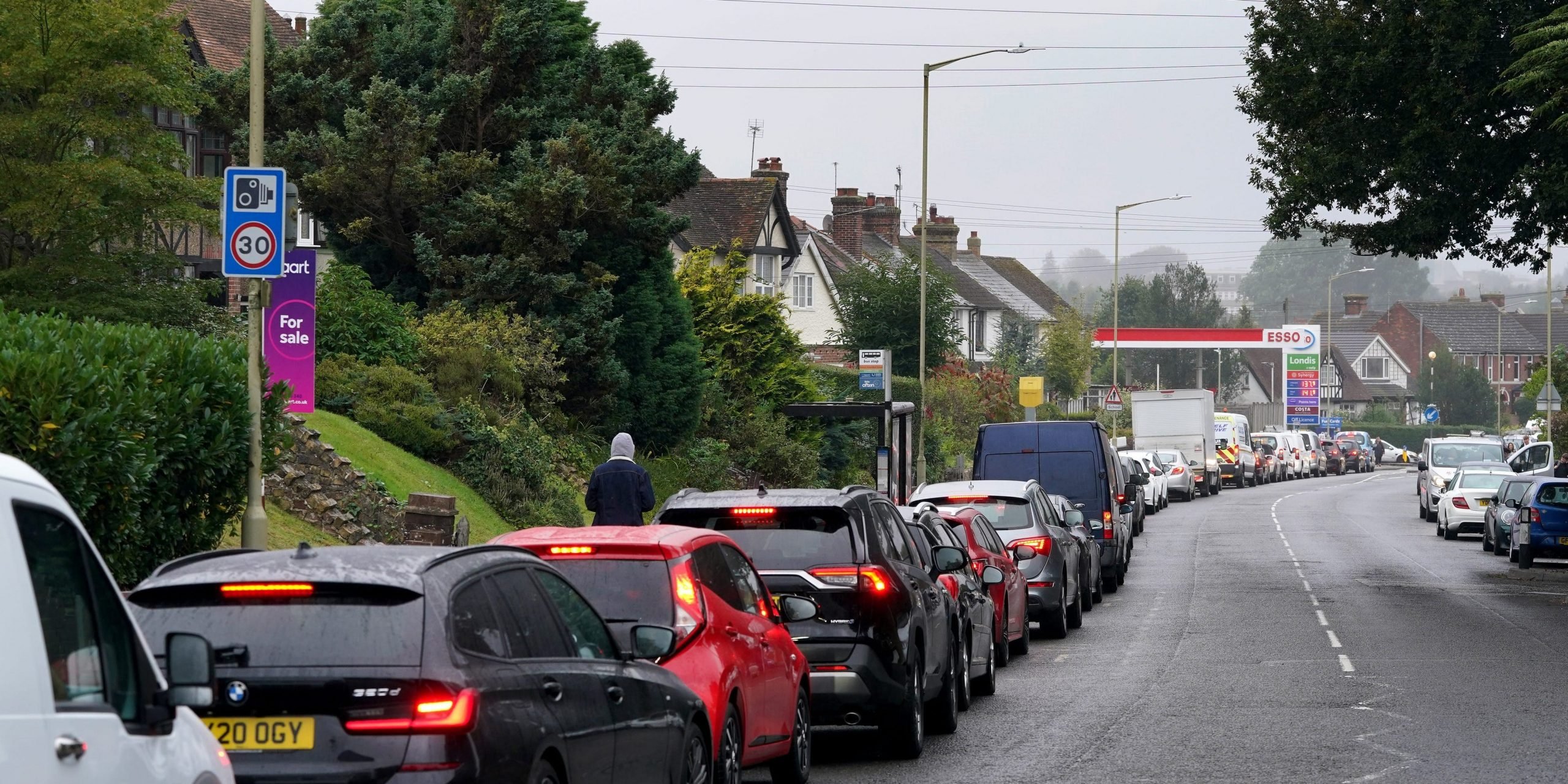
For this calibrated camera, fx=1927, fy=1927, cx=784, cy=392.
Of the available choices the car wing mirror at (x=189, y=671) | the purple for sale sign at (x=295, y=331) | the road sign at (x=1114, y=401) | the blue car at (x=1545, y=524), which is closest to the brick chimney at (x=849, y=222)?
the road sign at (x=1114, y=401)

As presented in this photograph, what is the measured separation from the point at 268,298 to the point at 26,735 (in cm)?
1191

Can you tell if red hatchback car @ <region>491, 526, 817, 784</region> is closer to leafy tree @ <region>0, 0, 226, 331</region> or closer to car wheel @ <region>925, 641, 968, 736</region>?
car wheel @ <region>925, 641, 968, 736</region>

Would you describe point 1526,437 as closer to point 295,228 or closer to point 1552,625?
point 1552,625

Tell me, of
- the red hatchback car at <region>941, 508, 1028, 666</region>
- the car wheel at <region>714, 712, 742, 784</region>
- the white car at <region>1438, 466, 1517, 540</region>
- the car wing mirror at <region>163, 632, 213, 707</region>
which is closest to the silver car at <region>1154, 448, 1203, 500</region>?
the white car at <region>1438, 466, 1517, 540</region>

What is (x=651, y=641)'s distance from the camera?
26.8ft

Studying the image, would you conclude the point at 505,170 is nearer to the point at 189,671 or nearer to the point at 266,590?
the point at 266,590

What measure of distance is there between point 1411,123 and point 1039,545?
30.9 ft

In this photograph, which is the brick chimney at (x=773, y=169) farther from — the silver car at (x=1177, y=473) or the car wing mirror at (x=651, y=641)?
the car wing mirror at (x=651, y=641)

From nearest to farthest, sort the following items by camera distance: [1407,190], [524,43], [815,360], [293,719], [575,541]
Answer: [293,719] < [575,541] < [1407,190] < [524,43] < [815,360]

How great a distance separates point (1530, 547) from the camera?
30.9 m

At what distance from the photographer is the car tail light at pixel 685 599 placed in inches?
352

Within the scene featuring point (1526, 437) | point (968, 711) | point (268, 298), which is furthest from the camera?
point (1526, 437)

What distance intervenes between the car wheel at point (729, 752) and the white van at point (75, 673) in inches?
151

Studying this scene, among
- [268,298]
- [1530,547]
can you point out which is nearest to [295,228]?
[268,298]
